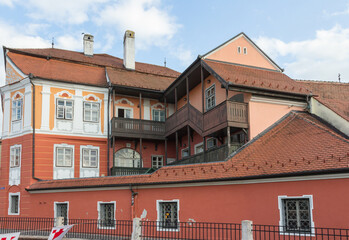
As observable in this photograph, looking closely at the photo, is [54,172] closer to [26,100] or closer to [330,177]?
[26,100]

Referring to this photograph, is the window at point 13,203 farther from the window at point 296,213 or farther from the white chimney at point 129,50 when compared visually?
the window at point 296,213

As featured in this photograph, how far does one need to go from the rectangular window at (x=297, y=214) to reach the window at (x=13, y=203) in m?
14.7

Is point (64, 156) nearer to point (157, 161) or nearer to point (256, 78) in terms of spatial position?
point (157, 161)

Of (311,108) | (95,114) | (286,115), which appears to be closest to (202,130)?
(286,115)

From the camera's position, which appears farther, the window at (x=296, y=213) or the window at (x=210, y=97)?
the window at (x=210, y=97)

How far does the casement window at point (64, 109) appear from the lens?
22.7 m

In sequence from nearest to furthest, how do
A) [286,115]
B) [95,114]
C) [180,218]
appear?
[180,218] < [286,115] < [95,114]

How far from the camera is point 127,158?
24234mm

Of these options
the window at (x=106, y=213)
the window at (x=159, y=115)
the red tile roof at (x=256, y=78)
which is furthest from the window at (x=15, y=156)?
the red tile roof at (x=256, y=78)

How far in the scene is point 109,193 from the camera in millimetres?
17062

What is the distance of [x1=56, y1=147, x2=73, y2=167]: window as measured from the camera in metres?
22.1

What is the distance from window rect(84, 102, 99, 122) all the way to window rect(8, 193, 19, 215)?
18.5 feet

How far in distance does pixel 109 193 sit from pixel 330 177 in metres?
9.19

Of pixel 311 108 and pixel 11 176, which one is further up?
pixel 311 108
